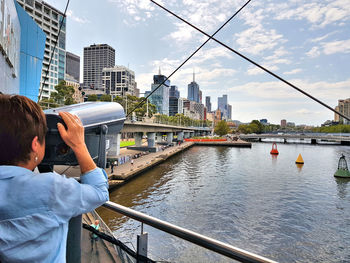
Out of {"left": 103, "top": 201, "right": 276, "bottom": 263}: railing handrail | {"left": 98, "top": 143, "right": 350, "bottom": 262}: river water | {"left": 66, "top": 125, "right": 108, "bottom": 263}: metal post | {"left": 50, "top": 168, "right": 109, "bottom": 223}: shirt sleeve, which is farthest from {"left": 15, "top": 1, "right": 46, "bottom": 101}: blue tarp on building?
{"left": 50, "top": 168, "right": 109, "bottom": 223}: shirt sleeve

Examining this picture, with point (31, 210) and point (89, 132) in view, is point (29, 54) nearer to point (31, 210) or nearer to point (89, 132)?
point (89, 132)

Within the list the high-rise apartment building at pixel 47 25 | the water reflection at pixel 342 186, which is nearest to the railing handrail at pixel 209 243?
the water reflection at pixel 342 186

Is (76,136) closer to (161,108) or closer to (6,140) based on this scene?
(6,140)

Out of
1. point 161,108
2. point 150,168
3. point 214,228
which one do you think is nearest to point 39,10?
point 150,168

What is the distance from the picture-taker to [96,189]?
47.5 inches

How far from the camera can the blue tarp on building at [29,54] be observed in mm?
18891

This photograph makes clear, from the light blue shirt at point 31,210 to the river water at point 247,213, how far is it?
35.5ft

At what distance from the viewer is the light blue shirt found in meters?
1.00

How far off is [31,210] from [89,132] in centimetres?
106

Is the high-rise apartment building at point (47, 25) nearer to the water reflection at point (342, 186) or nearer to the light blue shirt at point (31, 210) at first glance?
the water reflection at point (342, 186)

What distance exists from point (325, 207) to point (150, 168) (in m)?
19.6

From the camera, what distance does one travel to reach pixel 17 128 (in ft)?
3.49

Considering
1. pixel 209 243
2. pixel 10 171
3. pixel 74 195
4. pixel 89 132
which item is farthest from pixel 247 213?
pixel 10 171

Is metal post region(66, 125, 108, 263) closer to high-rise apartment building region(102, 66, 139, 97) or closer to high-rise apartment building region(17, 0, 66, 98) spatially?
high-rise apartment building region(17, 0, 66, 98)
